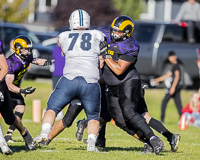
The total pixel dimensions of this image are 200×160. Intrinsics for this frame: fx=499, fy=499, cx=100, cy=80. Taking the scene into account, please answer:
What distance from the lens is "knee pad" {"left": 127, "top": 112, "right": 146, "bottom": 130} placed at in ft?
22.5

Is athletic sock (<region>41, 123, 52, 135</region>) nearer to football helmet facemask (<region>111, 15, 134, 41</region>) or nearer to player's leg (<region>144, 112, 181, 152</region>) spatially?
football helmet facemask (<region>111, 15, 134, 41</region>)

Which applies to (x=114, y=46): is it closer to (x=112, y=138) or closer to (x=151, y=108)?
(x=112, y=138)

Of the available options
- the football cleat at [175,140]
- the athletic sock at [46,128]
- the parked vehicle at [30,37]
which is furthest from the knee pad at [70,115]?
the parked vehicle at [30,37]

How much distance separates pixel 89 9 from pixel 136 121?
28542 millimetres

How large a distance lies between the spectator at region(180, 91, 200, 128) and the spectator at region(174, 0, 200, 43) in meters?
3.32

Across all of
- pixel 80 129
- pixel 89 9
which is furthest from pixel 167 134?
pixel 89 9

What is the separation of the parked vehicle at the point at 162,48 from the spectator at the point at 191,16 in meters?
0.17

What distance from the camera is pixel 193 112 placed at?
45.3 feet

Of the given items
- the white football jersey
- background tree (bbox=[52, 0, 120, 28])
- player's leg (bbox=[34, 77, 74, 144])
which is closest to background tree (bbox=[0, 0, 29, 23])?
background tree (bbox=[52, 0, 120, 28])

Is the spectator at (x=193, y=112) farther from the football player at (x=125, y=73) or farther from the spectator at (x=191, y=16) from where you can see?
the football player at (x=125, y=73)

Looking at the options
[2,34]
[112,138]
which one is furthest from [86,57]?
Result: [2,34]

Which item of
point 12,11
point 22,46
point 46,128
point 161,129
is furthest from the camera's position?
point 12,11

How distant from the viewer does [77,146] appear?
7.92m

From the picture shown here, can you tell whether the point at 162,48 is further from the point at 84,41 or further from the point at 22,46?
the point at 84,41
